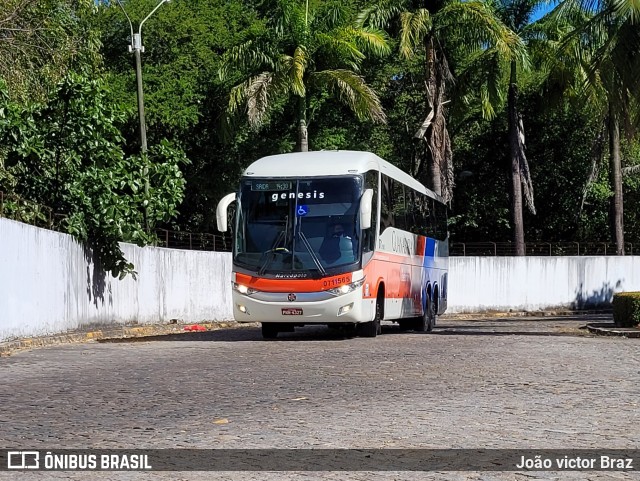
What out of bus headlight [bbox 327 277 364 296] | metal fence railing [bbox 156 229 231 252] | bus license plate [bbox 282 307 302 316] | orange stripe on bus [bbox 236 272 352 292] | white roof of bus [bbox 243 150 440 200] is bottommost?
bus license plate [bbox 282 307 302 316]

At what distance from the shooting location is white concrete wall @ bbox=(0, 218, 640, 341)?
19391mm

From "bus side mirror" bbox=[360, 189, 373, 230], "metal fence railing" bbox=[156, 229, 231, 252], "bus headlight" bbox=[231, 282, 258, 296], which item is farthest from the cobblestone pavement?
"metal fence railing" bbox=[156, 229, 231, 252]

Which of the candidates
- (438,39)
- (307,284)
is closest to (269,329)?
(307,284)

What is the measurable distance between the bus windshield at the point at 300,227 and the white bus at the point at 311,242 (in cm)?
2

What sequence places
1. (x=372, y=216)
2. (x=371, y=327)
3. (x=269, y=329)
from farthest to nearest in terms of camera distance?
(x=269, y=329) → (x=371, y=327) → (x=372, y=216)

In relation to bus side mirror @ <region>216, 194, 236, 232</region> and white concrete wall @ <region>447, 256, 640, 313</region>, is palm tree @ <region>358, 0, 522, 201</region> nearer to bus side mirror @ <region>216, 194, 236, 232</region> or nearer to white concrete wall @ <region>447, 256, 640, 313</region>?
white concrete wall @ <region>447, 256, 640, 313</region>

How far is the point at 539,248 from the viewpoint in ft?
157

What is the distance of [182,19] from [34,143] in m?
23.0

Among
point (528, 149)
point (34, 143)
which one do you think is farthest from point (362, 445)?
point (528, 149)

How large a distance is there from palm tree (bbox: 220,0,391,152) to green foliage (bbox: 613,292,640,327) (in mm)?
12914

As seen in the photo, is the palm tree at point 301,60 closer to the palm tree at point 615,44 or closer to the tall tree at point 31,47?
the tall tree at point 31,47

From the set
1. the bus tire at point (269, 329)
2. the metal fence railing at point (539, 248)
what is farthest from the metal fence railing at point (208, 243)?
the bus tire at point (269, 329)

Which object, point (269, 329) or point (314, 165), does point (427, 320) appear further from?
point (314, 165)

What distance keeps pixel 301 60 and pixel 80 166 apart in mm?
13212
